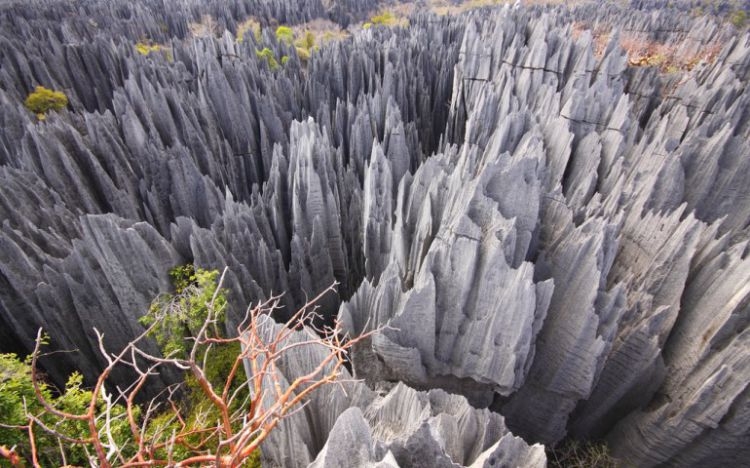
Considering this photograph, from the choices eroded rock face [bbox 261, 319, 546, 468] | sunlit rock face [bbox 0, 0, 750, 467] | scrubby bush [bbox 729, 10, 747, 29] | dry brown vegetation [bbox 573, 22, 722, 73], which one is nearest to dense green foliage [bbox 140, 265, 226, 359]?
sunlit rock face [bbox 0, 0, 750, 467]

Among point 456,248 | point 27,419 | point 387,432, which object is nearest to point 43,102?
point 27,419

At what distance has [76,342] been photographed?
718 cm

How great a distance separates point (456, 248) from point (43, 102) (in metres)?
17.8

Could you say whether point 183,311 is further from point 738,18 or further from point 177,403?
point 738,18

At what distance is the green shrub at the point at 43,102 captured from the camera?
14273mm

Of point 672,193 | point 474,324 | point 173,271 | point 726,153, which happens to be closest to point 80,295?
point 173,271

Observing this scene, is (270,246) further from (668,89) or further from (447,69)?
(668,89)

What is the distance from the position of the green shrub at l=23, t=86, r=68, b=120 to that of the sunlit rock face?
119cm

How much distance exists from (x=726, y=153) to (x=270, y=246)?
10.5 meters

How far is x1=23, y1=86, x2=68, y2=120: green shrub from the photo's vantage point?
46.8ft

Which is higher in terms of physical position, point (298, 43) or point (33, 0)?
point (33, 0)

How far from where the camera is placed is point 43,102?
1440cm

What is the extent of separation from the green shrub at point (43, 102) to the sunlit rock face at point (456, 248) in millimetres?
1191

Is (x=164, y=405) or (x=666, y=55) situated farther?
(x=666, y=55)
